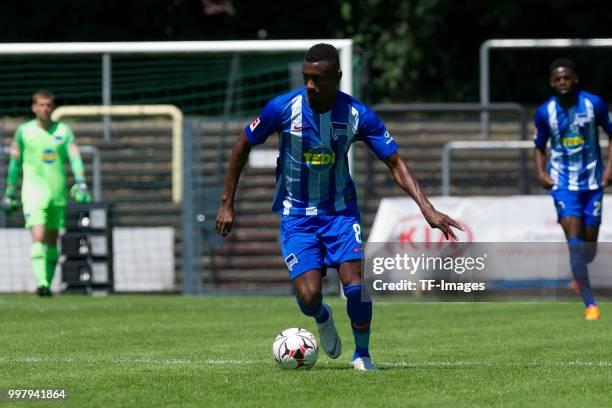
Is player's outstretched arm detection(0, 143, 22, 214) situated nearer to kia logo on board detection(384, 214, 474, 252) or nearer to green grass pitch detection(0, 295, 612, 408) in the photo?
green grass pitch detection(0, 295, 612, 408)

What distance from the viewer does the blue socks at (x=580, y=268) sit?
13.8 meters

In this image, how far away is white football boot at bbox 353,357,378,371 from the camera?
359 inches

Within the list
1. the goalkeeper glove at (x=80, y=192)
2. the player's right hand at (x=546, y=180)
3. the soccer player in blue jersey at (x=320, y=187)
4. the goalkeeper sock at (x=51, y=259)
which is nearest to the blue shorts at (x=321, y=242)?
the soccer player in blue jersey at (x=320, y=187)

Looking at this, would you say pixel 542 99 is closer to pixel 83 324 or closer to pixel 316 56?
pixel 83 324

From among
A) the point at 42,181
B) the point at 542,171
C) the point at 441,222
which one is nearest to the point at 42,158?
the point at 42,181

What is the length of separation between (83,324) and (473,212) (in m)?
6.08

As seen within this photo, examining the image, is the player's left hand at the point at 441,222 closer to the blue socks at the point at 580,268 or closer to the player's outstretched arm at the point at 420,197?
the player's outstretched arm at the point at 420,197

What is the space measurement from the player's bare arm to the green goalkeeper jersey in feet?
18.5

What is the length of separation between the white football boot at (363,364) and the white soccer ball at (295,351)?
0.25 m

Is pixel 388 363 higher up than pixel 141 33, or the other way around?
pixel 141 33

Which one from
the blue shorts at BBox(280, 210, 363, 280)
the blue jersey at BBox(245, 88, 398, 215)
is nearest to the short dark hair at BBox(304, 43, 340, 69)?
the blue jersey at BBox(245, 88, 398, 215)

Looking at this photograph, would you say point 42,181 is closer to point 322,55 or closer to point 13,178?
point 13,178

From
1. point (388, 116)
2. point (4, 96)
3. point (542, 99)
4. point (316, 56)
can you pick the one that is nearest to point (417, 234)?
point (388, 116)

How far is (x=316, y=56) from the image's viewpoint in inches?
348
